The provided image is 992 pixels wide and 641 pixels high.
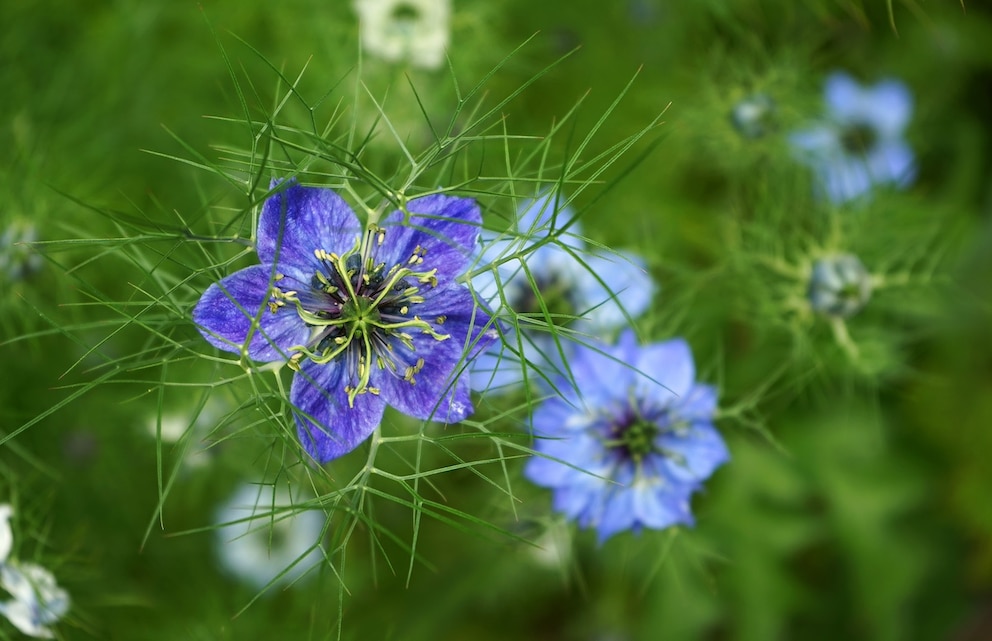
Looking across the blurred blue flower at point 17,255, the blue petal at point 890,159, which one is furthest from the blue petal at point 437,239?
the blue petal at point 890,159

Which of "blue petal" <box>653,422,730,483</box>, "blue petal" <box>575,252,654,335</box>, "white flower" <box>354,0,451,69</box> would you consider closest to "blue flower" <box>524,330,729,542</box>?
"blue petal" <box>653,422,730,483</box>

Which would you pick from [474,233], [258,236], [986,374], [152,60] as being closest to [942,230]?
[986,374]

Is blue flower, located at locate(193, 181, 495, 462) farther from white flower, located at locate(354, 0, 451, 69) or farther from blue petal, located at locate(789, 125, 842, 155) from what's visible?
blue petal, located at locate(789, 125, 842, 155)

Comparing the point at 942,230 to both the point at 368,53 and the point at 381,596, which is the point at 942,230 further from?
the point at 381,596

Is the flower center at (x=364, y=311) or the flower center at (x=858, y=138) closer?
the flower center at (x=364, y=311)

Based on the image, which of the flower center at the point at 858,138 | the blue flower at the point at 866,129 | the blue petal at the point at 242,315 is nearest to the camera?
the blue petal at the point at 242,315

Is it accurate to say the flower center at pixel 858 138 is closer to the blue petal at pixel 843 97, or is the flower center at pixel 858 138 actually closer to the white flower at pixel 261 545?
the blue petal at pixel 843 97
